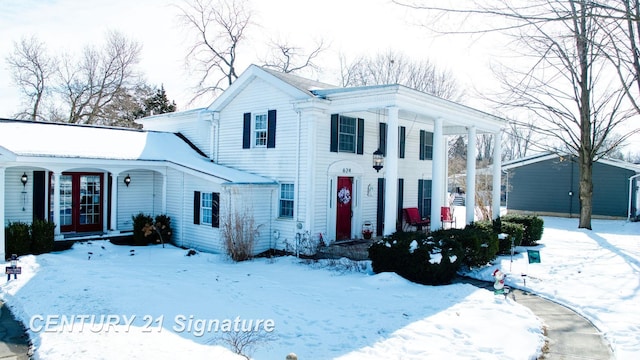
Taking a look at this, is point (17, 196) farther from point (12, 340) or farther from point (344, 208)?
point (344, 208)

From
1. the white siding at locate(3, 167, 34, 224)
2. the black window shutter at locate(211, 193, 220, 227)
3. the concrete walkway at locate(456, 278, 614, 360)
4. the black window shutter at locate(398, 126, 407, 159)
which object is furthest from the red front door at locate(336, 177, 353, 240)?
the white siding at locate(3, 167, 34, 224)

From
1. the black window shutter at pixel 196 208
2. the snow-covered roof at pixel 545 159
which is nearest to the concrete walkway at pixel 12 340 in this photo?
the black window shutter at pixel 196 208

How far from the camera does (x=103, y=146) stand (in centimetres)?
1498

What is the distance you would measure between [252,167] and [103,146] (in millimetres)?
4839

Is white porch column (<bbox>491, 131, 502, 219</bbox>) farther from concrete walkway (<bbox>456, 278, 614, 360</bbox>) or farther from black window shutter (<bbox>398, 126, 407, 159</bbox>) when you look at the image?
concrete walkway (<bbox>456, 278, 614, 360</bbox>)

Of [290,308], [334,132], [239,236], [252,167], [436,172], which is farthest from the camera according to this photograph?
[252,167]

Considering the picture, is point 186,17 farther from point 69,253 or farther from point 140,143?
point 69,253

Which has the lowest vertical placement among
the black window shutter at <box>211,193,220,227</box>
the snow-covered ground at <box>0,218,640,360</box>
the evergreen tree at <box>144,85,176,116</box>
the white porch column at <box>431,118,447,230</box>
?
the snow-covered ground at <box>0,218,640,360</box>

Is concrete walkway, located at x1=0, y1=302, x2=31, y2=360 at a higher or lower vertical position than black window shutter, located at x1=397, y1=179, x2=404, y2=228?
lower

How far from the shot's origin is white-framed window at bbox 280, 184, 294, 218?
45.4ft

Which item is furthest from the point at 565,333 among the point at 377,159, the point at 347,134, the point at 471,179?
the point at 471,179

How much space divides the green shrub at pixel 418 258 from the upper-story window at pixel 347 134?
14.1ft

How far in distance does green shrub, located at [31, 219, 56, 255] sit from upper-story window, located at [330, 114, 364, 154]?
8.27 meters

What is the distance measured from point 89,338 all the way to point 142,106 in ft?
103
